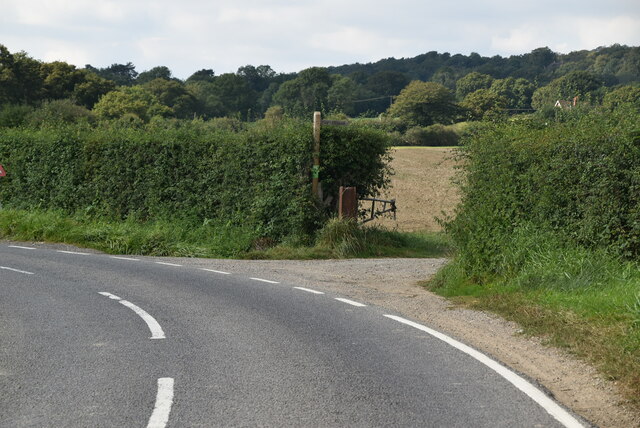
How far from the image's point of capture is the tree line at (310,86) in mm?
72625

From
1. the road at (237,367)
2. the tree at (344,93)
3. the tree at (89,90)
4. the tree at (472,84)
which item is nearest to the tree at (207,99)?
the tree at (344,93)

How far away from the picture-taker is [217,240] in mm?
20375

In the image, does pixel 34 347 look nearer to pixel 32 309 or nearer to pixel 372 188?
pixel 32 309

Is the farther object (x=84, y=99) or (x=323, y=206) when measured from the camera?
(x=84, y=99)

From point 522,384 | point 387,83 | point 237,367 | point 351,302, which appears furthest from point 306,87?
point 522,384

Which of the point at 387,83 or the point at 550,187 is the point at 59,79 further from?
the point at 550,187

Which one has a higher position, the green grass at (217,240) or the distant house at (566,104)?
the distant house at (566,104)

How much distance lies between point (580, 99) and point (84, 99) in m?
73.7

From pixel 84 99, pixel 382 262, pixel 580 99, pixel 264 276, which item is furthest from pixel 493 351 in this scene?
pixel 84 99

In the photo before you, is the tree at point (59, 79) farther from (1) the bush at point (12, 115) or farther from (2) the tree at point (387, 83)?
(2) the tree at point (387, 83)

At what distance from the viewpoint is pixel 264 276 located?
15.3m

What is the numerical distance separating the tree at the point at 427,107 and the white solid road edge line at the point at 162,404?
3239 inches

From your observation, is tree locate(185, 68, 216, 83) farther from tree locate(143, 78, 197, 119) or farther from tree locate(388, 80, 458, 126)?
tree locate(388, 80, 458, 126)

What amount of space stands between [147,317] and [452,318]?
160 inches
